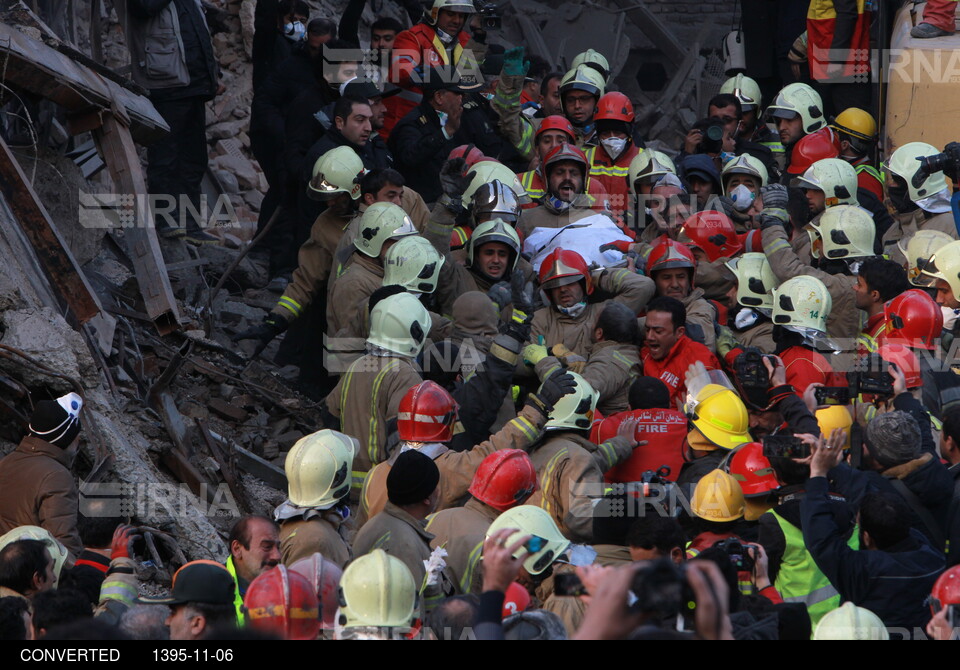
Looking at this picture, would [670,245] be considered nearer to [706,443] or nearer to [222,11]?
[706,443]

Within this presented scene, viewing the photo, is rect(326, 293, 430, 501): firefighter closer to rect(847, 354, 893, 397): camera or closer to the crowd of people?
the crowd of people

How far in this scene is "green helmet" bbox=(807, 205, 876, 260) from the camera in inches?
350

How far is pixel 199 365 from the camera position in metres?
9.95

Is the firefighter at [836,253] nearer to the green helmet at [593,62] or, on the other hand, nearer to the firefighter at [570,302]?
the firefighter at [570,302]

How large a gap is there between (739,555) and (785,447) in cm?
70

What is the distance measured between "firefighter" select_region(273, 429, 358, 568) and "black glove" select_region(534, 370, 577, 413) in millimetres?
1101

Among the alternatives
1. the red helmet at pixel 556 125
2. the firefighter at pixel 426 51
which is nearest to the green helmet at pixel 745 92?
the red helmet at pixel 556 125

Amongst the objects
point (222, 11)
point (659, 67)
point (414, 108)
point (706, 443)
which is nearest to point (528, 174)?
point (414, 108)

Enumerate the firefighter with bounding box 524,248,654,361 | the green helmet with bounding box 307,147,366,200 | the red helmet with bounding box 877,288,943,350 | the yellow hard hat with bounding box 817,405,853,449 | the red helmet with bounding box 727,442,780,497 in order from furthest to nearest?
1. the green helmet with bounding box 307,147,366,200
2. the firefighter with bounding box 524,248,654,361
3. the red helmet with bounding box 877,288,943,350
4. the yellow hard hat with bounding box 817,405,853,449
5. the red helmet with bounding box 727,442,780,497

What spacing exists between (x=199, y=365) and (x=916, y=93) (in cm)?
647

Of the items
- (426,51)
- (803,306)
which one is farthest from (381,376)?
(426,51)

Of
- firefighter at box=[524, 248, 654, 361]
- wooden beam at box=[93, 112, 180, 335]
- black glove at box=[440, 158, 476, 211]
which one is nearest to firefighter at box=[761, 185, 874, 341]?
firefighter at box=[524, 248, 654, 361]

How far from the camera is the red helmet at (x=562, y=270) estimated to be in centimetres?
864

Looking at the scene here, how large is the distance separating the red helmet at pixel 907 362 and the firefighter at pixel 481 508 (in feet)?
7.08
